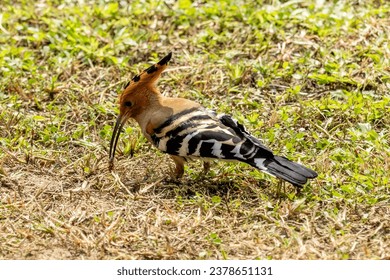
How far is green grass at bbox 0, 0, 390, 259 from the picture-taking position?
16.4ft

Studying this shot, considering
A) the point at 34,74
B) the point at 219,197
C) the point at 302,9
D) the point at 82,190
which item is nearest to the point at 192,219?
the point at 219,197

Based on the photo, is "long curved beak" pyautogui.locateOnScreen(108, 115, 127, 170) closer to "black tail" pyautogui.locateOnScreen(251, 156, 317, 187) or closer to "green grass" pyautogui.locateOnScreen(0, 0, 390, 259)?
"green grass" pyautogui.locateOnScreen(0, 0, 390, 259)

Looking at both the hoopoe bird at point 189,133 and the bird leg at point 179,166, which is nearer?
the hoopoe bird at point 189,133

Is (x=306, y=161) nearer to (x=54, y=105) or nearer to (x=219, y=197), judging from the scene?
(x=219, y=197)

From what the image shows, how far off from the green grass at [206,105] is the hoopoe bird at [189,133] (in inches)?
7.2

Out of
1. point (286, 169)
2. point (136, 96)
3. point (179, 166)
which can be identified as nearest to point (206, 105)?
point (136, 96)

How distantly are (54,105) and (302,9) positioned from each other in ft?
8.54

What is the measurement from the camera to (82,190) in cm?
557

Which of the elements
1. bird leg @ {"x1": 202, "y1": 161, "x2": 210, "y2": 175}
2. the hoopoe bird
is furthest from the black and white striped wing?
bird leg @ {"x1": 202, "y1": 161, "x2": 210, "y2": 175}

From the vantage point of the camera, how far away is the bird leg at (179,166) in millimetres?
5595

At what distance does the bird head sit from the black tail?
1.00 meters

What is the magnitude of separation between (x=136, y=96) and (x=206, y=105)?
1001mm

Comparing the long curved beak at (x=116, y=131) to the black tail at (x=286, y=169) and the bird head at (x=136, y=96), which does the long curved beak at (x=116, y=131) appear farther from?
the black tail at (x=286, y=169)

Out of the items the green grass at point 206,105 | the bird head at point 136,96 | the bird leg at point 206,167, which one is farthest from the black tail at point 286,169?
the bird head at point 136,96
